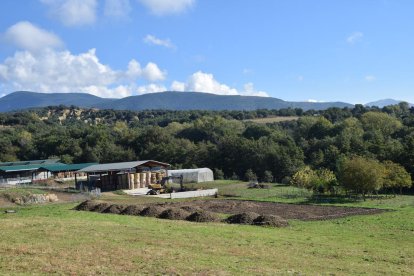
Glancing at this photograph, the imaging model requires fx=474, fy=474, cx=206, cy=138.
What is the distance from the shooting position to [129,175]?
6631cm

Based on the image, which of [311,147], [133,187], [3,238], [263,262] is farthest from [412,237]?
[311,147]

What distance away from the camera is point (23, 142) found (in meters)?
122

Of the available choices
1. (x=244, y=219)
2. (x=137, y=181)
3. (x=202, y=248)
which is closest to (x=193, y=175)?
(x=137, y=181)

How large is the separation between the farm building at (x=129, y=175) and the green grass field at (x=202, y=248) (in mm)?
34442

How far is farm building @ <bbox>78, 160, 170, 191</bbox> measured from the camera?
219 ft

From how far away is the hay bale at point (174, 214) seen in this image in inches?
1335

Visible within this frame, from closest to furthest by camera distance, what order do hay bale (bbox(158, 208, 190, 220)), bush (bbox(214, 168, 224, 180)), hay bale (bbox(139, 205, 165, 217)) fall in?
1. hay bale (bbox(158, 208, 190, 220))
2. hay bale (bbox(139, 205, 165, 217))
3. bush (bbox(214, 168, 224, 180))

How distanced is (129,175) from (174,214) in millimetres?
33110

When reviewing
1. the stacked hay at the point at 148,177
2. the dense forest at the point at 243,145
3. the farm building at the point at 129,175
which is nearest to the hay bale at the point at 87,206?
the farm building at the point at 129,175

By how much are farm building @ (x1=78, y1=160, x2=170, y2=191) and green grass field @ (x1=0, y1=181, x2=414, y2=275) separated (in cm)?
3444

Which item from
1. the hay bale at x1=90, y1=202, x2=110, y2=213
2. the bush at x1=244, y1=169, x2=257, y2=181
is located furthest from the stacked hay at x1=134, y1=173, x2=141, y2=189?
the hay bale at x1=90, y1=202, x2=110, y2=213

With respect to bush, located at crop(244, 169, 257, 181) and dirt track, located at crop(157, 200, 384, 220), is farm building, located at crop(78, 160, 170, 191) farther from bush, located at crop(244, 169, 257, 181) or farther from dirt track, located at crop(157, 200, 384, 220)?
dirt track, located at crop(157, 200, 384, 220)

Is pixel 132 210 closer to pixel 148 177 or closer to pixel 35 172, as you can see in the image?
pixel 148 177

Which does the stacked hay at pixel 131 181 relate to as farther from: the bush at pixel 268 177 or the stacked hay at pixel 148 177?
the bush at pixel 268 177
